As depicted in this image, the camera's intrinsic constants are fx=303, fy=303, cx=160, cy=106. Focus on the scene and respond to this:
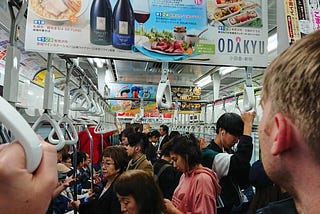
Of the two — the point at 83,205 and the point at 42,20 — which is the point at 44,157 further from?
the point at 83,205

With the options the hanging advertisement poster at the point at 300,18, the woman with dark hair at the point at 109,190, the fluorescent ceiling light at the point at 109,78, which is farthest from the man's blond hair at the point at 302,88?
the fluorescent ceiling light at the point at 109,78

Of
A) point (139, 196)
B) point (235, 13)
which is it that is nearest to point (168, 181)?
point (139, 196)

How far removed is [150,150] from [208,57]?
3634mm

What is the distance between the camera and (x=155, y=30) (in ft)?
6.76

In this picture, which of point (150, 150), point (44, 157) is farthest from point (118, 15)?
point (150, 150)

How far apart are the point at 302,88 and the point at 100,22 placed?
1.66 m

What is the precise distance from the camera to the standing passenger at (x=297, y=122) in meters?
0.55

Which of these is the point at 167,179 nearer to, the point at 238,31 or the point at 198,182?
the point at 198,182

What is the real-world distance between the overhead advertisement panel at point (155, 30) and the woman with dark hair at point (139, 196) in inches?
34.2

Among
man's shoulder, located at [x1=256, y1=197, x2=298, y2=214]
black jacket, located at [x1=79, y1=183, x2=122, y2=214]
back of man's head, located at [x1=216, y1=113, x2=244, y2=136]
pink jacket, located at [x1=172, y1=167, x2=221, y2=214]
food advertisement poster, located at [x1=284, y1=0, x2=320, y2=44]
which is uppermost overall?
food advertisement poster, located at [x1=284, y1=0, x2=320, y2=44]

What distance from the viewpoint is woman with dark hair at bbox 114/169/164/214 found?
82.0 inches

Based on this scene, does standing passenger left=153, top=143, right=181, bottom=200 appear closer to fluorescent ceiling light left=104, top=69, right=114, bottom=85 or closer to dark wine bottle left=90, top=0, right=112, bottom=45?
dark wine bottle left=90, top=0, right=112, bottom=45

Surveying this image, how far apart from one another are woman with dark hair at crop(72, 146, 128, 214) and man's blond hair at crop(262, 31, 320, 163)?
2.15 metres

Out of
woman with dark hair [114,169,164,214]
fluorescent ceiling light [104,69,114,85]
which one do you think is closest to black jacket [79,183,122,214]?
woman with dark hair [114,169,164,214]
